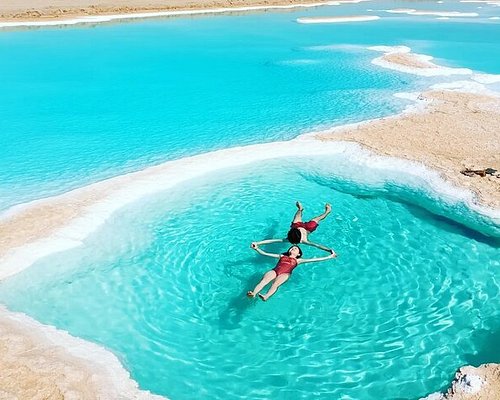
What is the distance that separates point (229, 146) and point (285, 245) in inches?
350

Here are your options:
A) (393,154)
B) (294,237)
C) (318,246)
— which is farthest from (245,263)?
(393,154)

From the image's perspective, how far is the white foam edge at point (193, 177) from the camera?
1437 centimetres

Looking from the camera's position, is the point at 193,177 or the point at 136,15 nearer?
the point at 193,177

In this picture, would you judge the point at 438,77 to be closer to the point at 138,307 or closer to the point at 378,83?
the point at 378,83

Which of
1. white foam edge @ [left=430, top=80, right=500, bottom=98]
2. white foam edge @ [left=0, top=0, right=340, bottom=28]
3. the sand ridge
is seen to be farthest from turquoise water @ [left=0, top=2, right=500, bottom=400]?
the sand ridge

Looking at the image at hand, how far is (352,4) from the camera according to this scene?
85.4 metres

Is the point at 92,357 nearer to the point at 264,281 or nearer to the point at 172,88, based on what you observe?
the point at 264,281

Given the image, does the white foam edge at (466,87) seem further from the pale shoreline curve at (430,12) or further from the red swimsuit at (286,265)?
the pale shoreline curve at (430,12)

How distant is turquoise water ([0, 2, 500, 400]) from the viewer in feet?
34.6

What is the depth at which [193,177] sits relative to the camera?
62.5ft

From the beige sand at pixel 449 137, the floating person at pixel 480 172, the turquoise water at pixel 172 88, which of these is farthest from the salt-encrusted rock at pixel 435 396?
the turquoise water at pixel 172 88

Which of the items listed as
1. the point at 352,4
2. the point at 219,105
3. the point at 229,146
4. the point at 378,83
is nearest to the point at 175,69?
the point at 219,105

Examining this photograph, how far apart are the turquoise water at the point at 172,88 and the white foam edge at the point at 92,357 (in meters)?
7.24

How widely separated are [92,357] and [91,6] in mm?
67057
